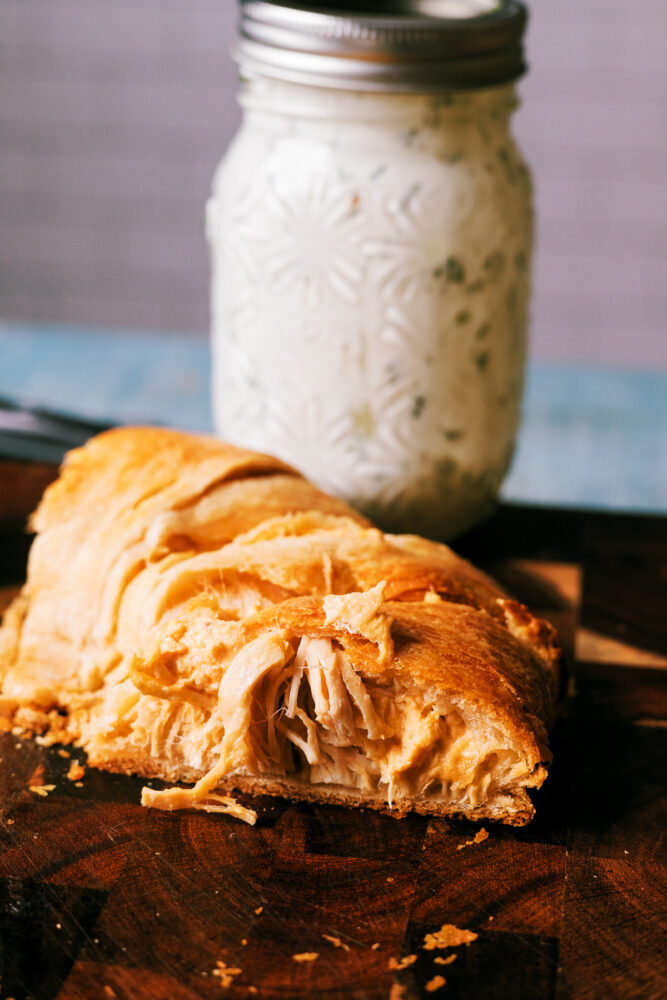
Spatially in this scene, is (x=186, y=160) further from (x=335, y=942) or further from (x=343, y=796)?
(x=335, y=942)

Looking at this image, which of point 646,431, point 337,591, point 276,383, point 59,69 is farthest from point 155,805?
point 59,69

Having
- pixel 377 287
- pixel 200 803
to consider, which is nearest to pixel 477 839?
pixel 200 803

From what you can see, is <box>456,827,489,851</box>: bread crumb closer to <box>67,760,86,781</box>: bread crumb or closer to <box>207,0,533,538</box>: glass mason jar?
<box>67,760,86,781</box>: bread crumb

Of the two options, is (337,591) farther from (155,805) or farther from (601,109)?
(601,109)

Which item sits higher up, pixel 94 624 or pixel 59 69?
pixel 59 69

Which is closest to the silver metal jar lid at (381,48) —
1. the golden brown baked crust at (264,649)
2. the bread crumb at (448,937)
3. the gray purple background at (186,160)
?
the golden brown baked crust at (264,649)

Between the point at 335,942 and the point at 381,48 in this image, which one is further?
the point at 381,48

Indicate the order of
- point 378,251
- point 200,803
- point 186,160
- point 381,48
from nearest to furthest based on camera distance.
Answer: point 200,803
point 381,48
point 378,251
point 186,160

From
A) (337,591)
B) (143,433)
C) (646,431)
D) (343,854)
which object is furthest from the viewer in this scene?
(646,431)
